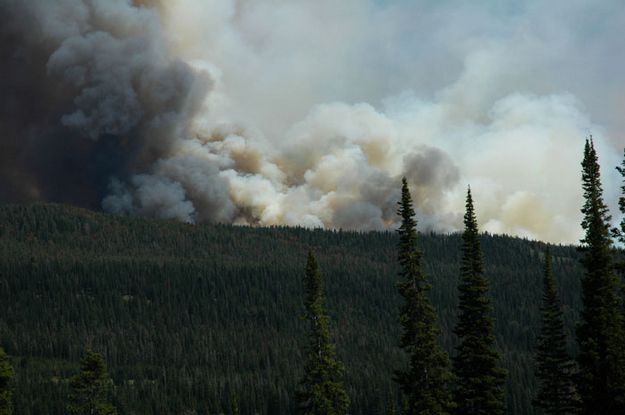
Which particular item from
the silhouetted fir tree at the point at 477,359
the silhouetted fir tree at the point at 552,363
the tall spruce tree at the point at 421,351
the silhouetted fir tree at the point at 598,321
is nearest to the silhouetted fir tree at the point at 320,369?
the tall spruce tree at the point at 421,351

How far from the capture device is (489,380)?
55250 millimetres

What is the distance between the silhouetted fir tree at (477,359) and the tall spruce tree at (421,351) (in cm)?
241

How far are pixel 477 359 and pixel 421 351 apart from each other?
17.0 feet

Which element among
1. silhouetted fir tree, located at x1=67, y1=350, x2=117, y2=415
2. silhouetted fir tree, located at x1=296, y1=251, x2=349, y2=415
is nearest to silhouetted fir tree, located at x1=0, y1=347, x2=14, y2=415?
silhouetted fir tree, located at x1=67, y1=350, x2=117, y2=415

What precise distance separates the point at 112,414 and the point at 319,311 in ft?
69.0

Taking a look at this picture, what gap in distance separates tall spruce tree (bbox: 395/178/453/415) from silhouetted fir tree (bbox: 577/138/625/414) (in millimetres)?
8734

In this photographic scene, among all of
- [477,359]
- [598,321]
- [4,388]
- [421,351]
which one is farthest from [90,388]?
[598,321]

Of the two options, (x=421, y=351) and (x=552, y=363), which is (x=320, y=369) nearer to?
(x=421, y=351)

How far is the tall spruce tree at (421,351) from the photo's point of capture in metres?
52.5

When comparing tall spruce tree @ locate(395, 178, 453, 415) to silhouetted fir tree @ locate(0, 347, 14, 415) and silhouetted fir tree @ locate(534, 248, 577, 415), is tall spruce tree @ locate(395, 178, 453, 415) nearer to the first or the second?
silhouetted fir tree @ locate(534, 248, 577, 415)

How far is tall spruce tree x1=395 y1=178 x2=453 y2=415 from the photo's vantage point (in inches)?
2066

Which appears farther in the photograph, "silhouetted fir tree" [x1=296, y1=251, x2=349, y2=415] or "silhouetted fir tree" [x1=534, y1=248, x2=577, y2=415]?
"silhouetted fir tree" [x1=534, y1=248, x2=577, y2=415]

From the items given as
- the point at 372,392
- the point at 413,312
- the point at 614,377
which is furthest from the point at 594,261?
the point at 372,392

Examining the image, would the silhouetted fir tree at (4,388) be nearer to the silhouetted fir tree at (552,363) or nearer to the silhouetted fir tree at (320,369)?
the silhouetted fir tree at (320,369)
